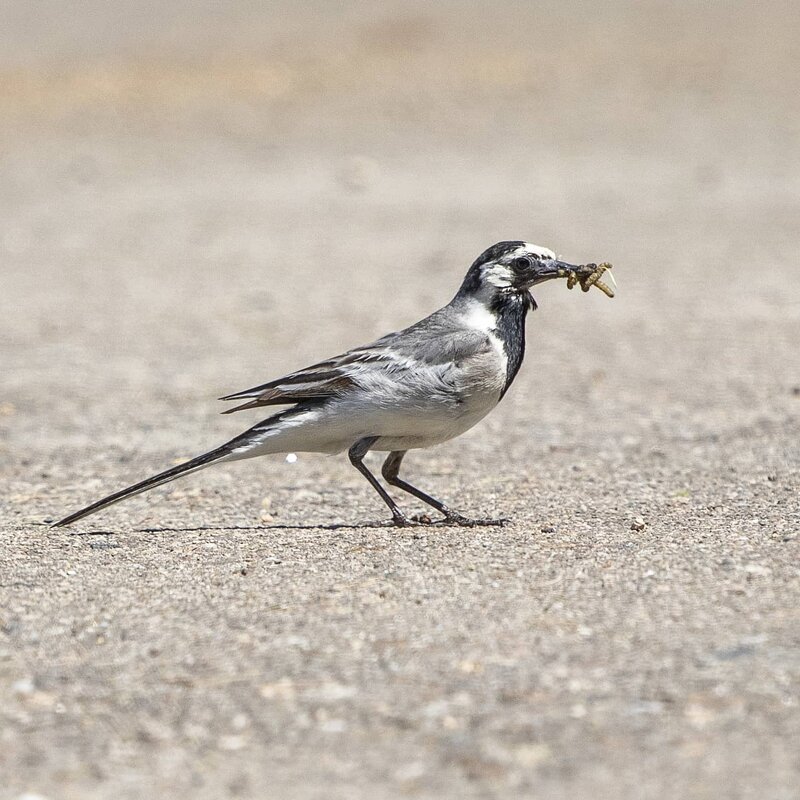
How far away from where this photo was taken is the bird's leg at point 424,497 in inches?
244

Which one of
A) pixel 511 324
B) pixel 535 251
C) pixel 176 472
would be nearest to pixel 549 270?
pixel 535 251

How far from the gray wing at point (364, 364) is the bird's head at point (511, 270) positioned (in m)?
0.26

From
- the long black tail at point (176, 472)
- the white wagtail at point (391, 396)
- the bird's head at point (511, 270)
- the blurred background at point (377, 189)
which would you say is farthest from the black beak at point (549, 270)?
the blurred background at point (377, 189)

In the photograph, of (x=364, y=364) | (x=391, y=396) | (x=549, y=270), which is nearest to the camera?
(x=391, y=396)

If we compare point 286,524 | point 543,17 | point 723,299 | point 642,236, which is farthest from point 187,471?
point 543,17

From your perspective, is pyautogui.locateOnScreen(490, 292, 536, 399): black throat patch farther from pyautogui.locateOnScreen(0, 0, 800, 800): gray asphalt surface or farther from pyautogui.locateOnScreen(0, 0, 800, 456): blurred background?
pyautogui.locateOnScreen(0, 0, 800, 456): blurred background

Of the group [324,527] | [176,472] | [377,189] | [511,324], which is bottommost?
[324,527]

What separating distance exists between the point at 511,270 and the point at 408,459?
1789 mm

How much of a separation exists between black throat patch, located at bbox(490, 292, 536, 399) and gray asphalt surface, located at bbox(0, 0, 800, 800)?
2.21 ft

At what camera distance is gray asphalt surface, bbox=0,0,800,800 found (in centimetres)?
391

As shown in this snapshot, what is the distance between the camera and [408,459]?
26.1 feet

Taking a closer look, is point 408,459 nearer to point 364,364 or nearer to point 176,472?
point 364,364

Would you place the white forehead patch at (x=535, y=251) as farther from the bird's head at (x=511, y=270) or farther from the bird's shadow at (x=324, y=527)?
the bird's shadow at (x=324, y=527)

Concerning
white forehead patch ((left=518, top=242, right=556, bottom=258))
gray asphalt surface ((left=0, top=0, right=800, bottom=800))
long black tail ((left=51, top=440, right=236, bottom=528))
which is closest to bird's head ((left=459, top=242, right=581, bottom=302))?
white forehead patch ((left=518, top=242, right=556, bottom=258))
